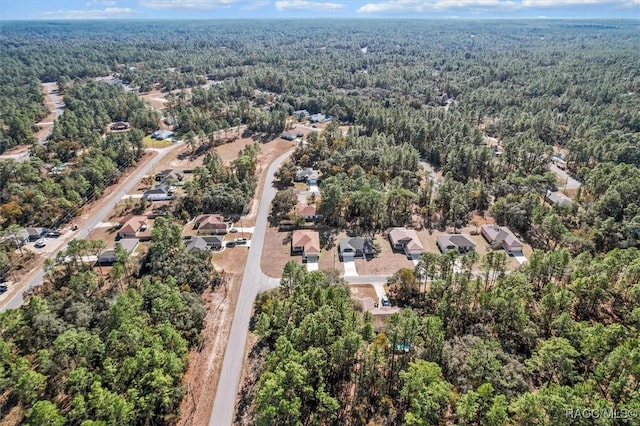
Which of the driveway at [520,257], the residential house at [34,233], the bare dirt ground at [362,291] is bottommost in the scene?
the driveway at [520,257]

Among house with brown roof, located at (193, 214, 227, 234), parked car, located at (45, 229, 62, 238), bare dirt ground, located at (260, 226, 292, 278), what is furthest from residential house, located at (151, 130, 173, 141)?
bare dirt ground, located at (260, 226, 292, 278)

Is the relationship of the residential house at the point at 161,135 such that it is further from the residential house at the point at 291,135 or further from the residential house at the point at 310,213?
the residential house at the point at 310,213

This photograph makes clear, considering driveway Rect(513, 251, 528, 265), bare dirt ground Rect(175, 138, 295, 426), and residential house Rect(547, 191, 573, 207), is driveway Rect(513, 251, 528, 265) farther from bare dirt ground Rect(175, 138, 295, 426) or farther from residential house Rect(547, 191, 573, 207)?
bare dirt ground Rect(175, 138, 295, 426)

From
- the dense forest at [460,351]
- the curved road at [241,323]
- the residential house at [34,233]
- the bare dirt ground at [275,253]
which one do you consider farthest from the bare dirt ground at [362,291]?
the residential house at [34,233]

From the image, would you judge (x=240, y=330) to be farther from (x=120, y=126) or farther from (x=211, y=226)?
(x=120, y=126)

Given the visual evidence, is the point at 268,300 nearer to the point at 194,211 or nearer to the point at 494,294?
the point at 494,294

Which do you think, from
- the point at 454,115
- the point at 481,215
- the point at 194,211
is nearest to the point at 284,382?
the point at 194,211
